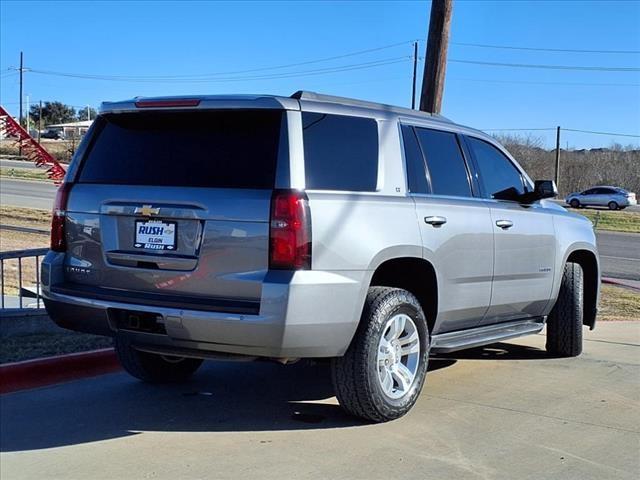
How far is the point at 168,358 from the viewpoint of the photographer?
6.01 metres

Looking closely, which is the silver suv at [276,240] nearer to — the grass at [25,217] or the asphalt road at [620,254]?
the asphalt road at [620,254]

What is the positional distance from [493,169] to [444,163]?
84cm

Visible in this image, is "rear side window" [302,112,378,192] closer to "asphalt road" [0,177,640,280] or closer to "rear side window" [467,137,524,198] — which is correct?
"rear side window" [467,137,524,198]

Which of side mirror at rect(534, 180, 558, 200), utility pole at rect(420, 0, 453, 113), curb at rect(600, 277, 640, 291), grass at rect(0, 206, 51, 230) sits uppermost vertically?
utility pole at rect(420, 0, 453, 113)

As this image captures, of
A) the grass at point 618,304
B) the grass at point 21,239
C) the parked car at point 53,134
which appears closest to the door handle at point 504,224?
the grass at point 618,304

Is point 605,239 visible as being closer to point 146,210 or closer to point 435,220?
point 435,220

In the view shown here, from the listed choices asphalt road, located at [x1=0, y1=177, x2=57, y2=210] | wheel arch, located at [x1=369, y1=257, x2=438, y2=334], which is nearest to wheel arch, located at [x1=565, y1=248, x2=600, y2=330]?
wheel arch, located at [x1=369, y1=257, x2=438, y2=334]

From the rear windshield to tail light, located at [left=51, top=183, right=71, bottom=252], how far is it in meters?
0.14

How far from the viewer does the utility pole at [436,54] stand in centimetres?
1146

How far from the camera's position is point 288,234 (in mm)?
4297

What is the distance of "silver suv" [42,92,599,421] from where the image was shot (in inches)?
172

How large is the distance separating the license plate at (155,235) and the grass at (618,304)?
6.96m

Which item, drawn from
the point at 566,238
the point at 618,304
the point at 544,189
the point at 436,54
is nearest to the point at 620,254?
the point at 618,304

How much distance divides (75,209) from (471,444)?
117 inches
